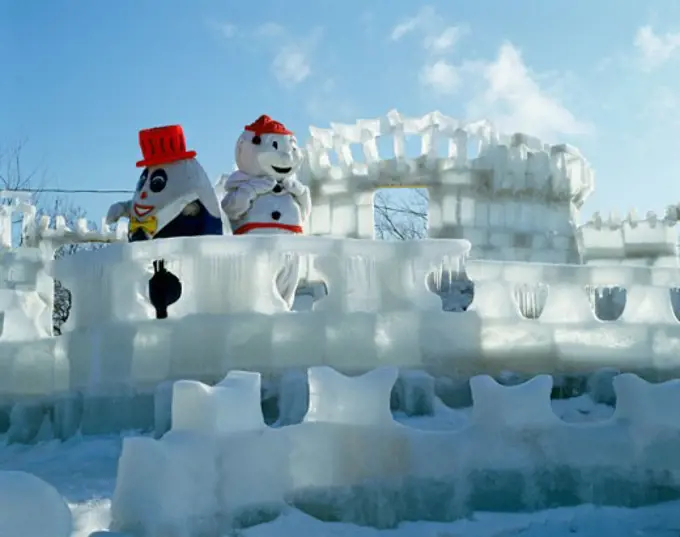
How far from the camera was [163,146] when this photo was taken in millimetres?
5434

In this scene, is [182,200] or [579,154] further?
[579,154]

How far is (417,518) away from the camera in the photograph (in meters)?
3.11

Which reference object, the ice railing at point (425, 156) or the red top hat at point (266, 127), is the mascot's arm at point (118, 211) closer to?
the red top hat at point (266, 127)

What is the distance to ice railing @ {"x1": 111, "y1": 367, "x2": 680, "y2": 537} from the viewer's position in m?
2.66

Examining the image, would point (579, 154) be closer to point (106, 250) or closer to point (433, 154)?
point (433, 154)

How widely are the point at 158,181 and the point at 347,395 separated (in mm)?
2766

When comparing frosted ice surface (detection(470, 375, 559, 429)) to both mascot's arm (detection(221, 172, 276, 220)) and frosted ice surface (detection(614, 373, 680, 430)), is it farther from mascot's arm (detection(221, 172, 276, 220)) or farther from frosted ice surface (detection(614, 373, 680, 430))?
mascot's arm (detection(221, 172, 276, 220))

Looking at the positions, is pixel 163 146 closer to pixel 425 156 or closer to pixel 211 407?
pixel 211 407

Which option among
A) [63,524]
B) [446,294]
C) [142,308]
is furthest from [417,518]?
[446,294]

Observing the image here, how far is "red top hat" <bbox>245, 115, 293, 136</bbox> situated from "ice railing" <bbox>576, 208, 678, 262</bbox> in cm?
786

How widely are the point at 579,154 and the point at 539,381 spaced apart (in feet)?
34.5

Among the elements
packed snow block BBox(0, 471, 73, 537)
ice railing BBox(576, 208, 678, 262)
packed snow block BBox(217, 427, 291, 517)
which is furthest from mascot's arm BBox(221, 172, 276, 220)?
ice railing BBox(576, 208, 678, 262)

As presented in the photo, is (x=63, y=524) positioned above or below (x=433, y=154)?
below

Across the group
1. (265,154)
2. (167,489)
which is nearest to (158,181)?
(265,154)
